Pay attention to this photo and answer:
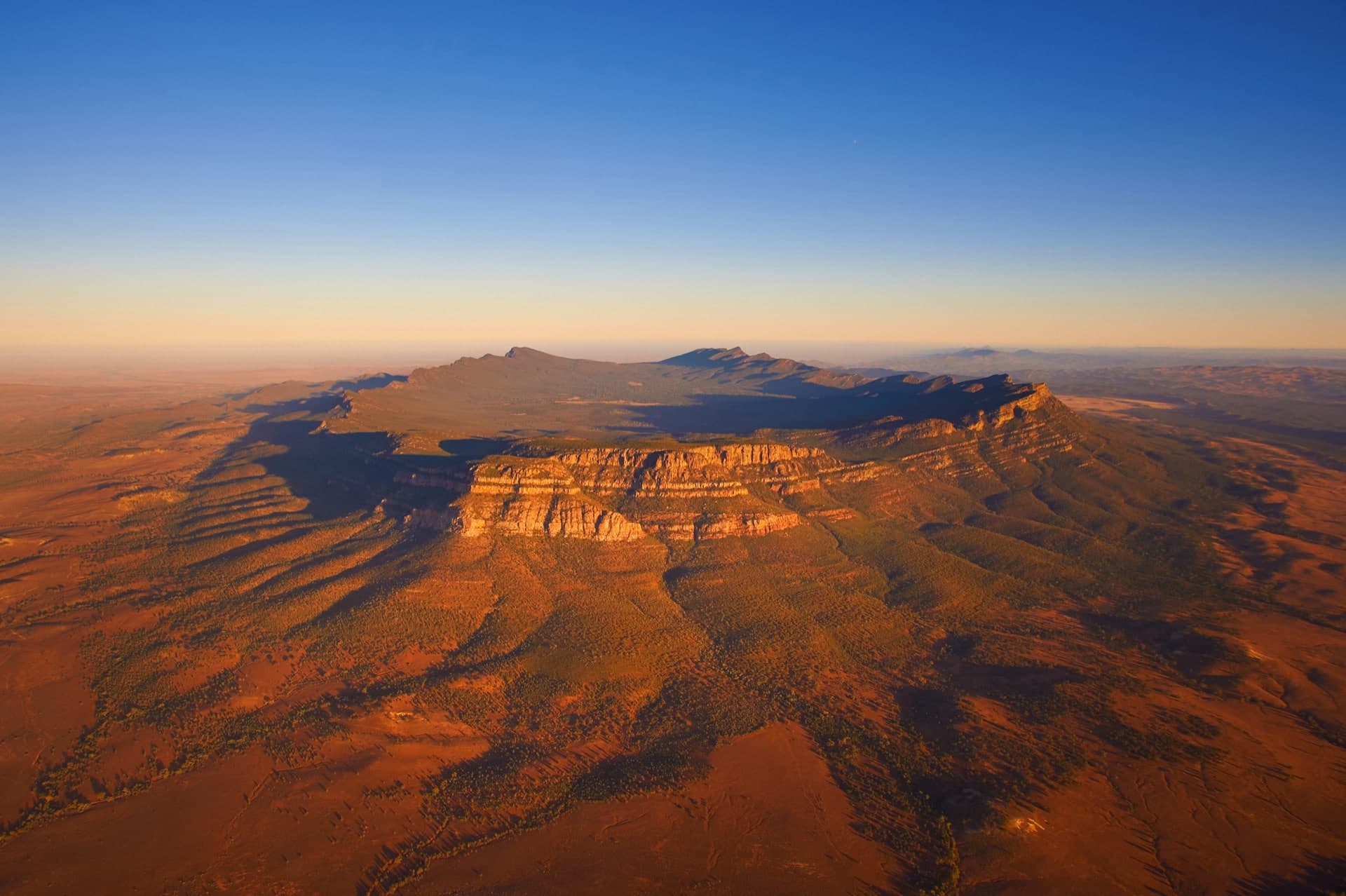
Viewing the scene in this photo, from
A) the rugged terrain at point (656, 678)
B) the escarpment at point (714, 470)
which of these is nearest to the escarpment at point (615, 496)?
the escarpment at point (714, 470)

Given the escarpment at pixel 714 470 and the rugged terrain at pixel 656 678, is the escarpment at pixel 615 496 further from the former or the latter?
the rugged terrain at pixel 656 678

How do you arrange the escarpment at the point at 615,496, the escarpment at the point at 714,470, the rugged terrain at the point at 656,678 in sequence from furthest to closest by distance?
1. the escarpment at the point at 714,470
2. the escarpment at the point at 615,496
3. the rugged terrain at the point at 656,678

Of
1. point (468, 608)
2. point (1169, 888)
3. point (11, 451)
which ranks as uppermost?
point (11, 451)

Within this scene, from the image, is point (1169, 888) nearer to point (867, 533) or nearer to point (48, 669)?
point (867, 533)

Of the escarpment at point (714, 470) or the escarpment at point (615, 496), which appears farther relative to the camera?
the escarpment at point (714, 470)

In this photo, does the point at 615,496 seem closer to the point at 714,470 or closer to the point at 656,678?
the point at 714,470

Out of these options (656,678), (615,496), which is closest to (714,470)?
(615,496)

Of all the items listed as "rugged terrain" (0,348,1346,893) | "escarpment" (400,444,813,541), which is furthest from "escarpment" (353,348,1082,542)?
"rugged terrain" (0,348,1346,893)

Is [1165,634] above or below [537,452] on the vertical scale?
below

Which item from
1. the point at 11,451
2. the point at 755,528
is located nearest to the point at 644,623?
the point at 755,528
